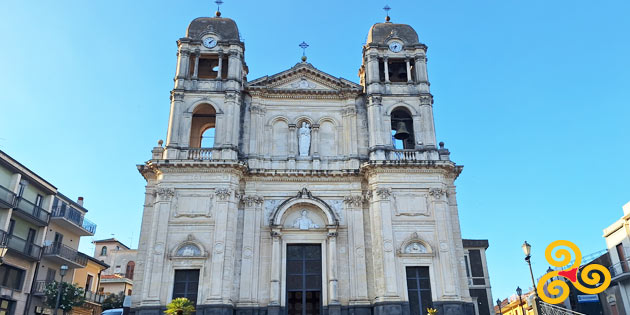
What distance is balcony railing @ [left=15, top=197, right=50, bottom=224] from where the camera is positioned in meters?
29.2

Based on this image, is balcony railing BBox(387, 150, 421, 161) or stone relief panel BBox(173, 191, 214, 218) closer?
stone relief panel BBox(173, 191, 214, 218)

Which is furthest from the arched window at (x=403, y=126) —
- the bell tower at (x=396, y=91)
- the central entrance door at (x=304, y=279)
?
the central entrance door at (x=304, y=279)

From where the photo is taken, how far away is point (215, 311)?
2270cm

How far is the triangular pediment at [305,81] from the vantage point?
29.5 meters

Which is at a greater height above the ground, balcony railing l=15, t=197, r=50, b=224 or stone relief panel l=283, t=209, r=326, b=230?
balcony railing l=15, t=197, r=50, b=224

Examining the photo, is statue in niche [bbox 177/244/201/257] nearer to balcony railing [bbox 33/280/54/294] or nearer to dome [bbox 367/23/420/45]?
balcony railing [bbox 33/280/54/294]

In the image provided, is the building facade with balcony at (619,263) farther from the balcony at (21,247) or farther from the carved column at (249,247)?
the balcony at (21,247)

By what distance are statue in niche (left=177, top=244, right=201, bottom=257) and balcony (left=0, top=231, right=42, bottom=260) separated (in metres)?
10.5

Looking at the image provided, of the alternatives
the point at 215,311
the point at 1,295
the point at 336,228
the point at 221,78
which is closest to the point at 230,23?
the point at 221,78

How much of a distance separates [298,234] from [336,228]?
6.69 ft

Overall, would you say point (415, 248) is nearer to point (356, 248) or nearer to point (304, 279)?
point (356, 248)

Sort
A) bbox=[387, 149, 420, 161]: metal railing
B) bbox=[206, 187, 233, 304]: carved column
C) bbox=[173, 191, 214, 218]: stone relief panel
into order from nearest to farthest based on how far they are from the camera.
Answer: bbox=[206, 187, 233, 304]: carved column, bbox=[173, 191, 214, 218]: stone relief panel, bbox=[387, 149, 420, 161]: metal railing

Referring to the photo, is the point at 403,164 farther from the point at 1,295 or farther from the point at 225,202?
the point at 1,295

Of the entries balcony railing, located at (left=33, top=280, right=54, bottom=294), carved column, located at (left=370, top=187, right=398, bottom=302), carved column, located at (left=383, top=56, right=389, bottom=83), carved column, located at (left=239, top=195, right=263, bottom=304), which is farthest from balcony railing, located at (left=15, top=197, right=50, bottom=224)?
carved column, located at (left=383, top=56, right=389, bottom=83)
